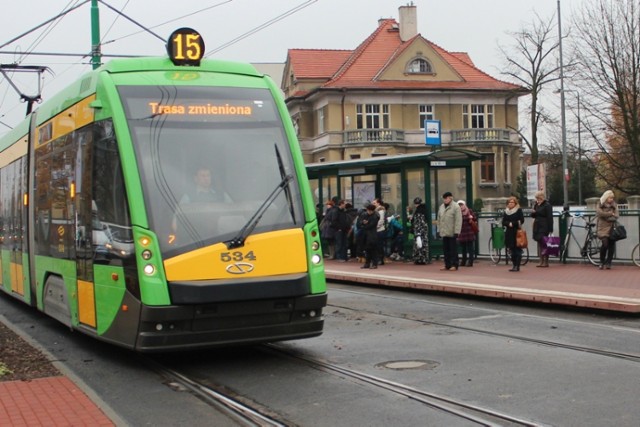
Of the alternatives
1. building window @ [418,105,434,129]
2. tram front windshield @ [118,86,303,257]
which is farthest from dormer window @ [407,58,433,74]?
tram front windshield @ [118,86,303,257]

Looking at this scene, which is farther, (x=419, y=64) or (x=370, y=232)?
(x=419, y=64)

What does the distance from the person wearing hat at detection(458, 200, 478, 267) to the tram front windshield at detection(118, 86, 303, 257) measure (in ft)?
36.9

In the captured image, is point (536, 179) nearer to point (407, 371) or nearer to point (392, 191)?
point (392, 191)

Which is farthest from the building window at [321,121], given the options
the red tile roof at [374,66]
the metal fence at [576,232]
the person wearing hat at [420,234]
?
the person wearing hat at [420,234]

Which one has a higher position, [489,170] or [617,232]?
[489,170]

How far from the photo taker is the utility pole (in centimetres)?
1948

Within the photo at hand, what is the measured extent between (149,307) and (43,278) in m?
4.15

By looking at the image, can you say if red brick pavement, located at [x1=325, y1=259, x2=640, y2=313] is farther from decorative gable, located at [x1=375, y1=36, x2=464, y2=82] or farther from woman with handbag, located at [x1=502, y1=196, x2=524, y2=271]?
decorative gable, located at [x1=375, y1=36, x2=464, y2=82]

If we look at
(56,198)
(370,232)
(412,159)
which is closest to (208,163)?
(56,198)

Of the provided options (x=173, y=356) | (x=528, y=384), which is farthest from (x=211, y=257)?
(x=528, y=384)

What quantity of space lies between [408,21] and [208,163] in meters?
64.4

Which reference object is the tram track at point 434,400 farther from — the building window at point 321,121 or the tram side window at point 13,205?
the building window at point 321,121

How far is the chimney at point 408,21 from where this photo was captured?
7019 centimetres

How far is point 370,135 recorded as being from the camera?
63938 millimetres
